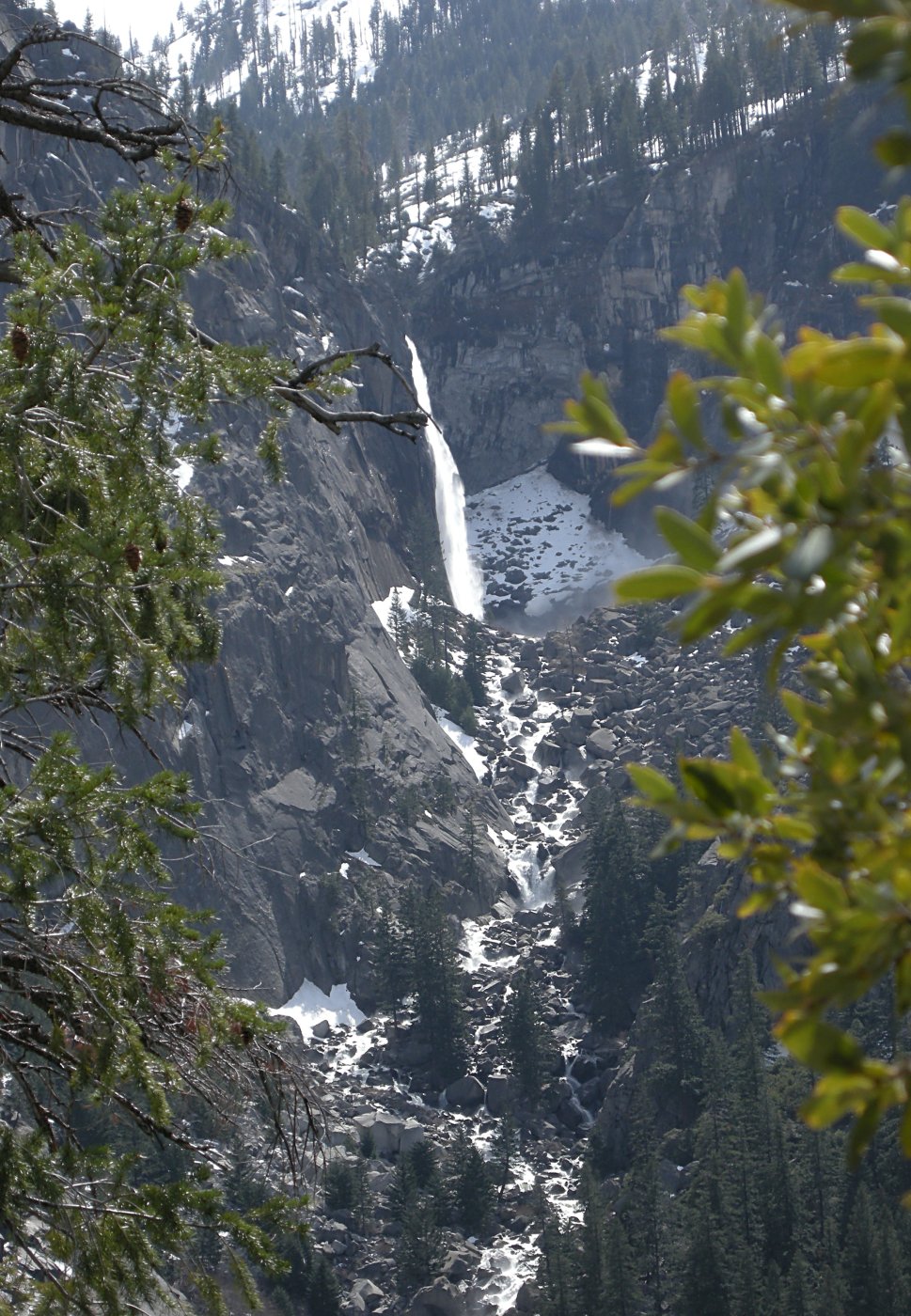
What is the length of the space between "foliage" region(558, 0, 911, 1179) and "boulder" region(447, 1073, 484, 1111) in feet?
149

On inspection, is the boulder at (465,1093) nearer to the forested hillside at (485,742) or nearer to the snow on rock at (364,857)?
the forested hillside at (485,742)

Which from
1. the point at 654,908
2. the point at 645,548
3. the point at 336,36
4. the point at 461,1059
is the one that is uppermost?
the point at 336,36

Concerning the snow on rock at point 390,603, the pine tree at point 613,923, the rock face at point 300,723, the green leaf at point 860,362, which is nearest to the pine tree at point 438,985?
the rock face at point 300,723

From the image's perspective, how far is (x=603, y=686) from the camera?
66.4m

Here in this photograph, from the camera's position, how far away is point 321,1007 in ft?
160

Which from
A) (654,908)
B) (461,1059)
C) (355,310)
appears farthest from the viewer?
(355,310)

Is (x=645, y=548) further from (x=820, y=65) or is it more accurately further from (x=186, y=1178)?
(x=186, y=1178)

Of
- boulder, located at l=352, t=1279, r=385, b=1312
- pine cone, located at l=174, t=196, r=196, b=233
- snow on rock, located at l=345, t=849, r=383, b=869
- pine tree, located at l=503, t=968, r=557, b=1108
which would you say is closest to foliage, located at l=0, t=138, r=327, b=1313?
pine cone, located at l=174, t=196, r=196, b=233

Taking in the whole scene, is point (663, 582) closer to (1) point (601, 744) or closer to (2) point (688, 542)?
(2) point (688, 542)

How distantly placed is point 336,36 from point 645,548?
97.0m

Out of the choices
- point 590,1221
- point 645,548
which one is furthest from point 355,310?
point 590,1221

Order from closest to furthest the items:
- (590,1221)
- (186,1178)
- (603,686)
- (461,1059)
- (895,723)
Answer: (895,723), (186,1178), (590,1221), (461,1059), (603,686)

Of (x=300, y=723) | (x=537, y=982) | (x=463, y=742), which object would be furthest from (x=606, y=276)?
(x=537, y=982)

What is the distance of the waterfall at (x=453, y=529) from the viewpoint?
253 feet
